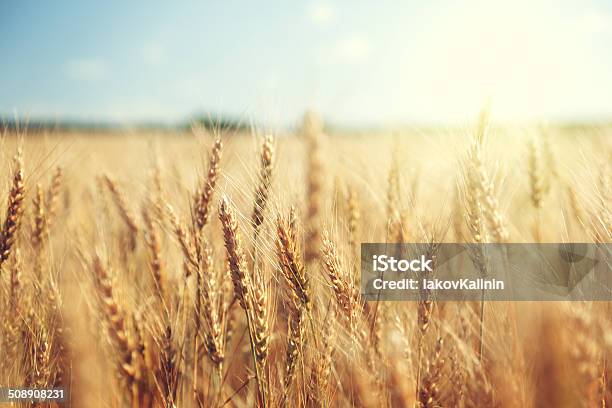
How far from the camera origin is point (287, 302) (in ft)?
3.63

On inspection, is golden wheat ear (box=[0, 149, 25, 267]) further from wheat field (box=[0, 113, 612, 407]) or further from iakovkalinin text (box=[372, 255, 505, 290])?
iakovkalinin text (box=[372, 255, 505, 290])

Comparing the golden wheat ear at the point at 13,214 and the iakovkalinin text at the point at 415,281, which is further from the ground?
the golden wheat ear at the point at 13,214

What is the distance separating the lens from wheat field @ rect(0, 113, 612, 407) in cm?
100

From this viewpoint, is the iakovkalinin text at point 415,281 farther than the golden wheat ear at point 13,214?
No

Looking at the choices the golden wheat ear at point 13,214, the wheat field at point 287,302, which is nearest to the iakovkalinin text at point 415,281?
the wheat field at point 287,302

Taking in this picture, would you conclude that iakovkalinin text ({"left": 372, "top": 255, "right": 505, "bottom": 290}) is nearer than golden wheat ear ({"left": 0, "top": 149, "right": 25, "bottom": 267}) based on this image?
Yes

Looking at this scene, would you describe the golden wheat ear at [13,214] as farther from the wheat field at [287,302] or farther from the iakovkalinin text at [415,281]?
the iakovkalinin text at [415,281]

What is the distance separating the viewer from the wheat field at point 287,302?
100cm

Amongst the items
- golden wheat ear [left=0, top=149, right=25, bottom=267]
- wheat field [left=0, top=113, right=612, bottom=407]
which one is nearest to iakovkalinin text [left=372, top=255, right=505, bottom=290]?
wheat field [left=0, top=113, right=612, bottom=407]

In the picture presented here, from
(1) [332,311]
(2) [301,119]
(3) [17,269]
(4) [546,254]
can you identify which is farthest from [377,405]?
(3) [17,269]

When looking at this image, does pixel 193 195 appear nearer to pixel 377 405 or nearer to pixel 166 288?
pixel 166 288

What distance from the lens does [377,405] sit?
0.96 meters

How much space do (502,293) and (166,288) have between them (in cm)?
104

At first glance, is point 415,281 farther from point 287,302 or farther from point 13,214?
point 13,214
